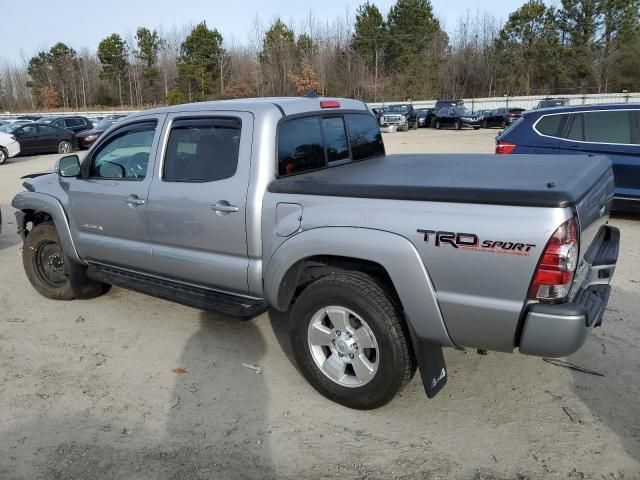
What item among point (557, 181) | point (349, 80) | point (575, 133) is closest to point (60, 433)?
point (557, 181)

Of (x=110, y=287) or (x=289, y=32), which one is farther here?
(x=289, y=32)

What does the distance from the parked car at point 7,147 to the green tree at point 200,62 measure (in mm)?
46349

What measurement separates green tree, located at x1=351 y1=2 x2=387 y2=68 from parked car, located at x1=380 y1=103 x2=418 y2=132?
106 ft

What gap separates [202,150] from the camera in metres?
4.02

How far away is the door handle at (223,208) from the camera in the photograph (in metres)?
3.68

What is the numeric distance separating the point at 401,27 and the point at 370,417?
7051 centimetres

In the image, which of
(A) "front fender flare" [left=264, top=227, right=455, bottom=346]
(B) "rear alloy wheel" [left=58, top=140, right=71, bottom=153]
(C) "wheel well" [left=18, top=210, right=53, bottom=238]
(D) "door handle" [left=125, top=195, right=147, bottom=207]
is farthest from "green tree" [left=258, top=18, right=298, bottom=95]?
(A) "front fender flare" [left=264, top=227, right=455, bottom=346]

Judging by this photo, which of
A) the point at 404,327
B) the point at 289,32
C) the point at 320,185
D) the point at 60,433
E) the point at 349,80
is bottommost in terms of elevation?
the point at 60,433

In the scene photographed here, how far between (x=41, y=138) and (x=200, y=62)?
47.6 m

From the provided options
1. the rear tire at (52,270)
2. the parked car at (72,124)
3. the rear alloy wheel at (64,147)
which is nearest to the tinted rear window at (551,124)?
the rear tire at (52,270)

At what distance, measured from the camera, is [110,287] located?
→ 18.9 ft

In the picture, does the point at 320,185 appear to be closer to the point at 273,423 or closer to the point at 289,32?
the point at 273,423

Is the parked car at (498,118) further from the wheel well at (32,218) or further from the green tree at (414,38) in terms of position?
the wheel well at (32,218)

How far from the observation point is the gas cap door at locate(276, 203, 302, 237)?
3.39m
